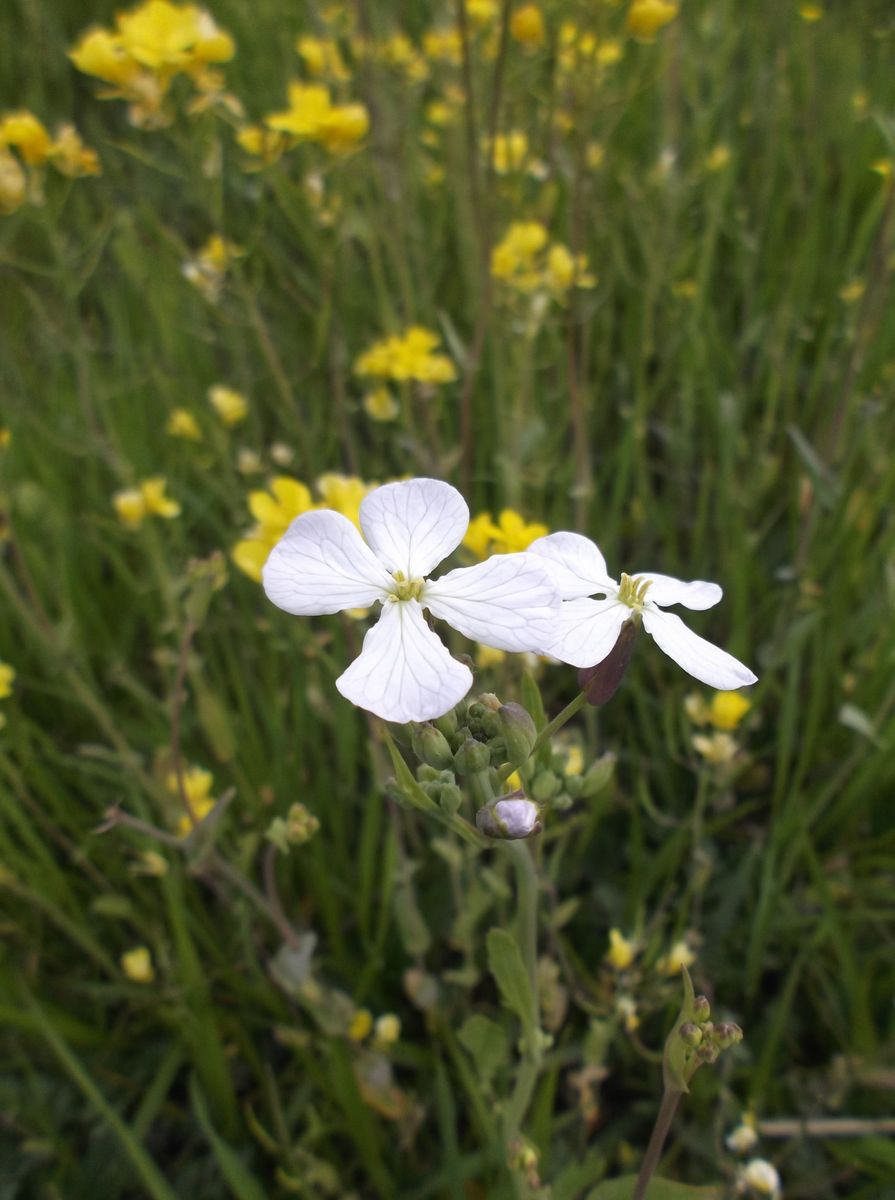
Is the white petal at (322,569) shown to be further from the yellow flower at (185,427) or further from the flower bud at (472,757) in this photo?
the yellow flower at (185,427)

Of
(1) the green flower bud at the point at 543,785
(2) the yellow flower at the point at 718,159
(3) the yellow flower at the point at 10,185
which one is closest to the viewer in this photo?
(1) the green flower bud at the point at 543,785

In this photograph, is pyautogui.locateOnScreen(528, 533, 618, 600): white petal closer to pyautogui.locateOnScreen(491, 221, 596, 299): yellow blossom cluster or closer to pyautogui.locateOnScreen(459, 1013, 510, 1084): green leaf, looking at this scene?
pyautogui.locateOnScreen(459, 1013, 510, 1084): green leaf

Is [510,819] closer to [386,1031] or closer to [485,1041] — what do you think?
[485,1041]

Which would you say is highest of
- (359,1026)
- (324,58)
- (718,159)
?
(324,58)

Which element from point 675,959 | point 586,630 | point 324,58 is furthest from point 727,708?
point 324,58

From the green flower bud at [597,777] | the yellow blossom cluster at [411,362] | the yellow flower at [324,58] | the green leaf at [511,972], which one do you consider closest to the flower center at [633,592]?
the green flower bud at [597,777]

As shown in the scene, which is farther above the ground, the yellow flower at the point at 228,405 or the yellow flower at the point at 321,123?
the yellow flower at the point at 321,123
